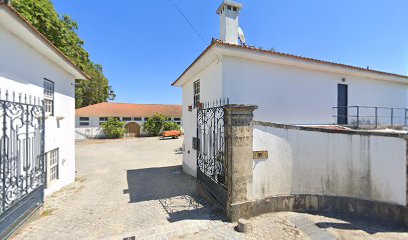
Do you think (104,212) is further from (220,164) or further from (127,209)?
(220,164)

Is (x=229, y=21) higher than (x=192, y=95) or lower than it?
higher

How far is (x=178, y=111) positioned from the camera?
115 feet

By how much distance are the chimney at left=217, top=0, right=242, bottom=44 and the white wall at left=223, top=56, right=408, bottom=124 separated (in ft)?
6.41

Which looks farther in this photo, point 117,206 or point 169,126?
point 169,126

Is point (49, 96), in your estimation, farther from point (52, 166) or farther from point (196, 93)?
point (196, 93)

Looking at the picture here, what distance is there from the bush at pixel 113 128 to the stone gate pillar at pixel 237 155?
26211 mm

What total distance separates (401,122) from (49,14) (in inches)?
949

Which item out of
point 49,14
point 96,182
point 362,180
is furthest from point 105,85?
point 362,180

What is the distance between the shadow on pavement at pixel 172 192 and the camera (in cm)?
530

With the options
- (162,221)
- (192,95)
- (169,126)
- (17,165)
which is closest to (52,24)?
(192,95)

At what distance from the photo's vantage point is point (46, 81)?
7223 millimetres

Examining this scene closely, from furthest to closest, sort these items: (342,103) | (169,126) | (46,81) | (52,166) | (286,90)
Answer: (169,126)
(342,103)
(286,90)
(52,166)
(46,81)

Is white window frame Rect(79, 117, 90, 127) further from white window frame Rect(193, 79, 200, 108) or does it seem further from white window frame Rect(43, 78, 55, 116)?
white window frame Rect(193, 79, 200, 108)

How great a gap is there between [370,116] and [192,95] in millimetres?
9974
